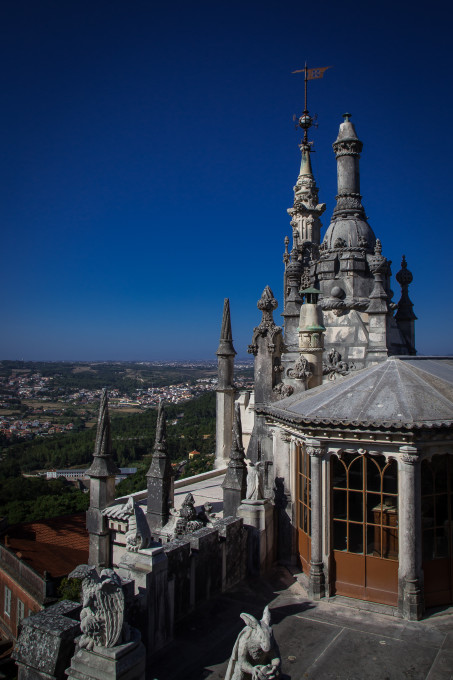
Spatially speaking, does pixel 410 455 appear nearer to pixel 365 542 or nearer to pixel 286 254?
pixel 365 542

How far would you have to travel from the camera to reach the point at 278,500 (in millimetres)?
10547

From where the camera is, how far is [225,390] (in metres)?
22.7

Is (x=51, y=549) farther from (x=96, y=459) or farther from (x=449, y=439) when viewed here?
(x=449, y=439)

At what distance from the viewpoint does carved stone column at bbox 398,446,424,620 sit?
8.01 meters

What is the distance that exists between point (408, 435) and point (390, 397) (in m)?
0.98

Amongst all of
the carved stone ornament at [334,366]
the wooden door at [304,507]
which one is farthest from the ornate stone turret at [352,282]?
the wooden door at [304,507]

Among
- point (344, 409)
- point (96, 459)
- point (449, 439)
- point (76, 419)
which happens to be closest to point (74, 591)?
point (96, 459)

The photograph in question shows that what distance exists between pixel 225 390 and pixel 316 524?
1390cm

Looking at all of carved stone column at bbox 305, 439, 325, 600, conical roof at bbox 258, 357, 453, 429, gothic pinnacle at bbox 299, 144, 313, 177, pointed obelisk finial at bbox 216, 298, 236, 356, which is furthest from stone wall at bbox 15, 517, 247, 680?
gothic pinnacle at bbox 299, 144, 313, 177

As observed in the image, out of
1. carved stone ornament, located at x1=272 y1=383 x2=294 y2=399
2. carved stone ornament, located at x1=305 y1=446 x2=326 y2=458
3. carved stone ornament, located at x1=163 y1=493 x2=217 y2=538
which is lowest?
carved stone ornament, located at x1=163 y1=493 x2=217 y2=538

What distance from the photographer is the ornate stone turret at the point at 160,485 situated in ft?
50.8

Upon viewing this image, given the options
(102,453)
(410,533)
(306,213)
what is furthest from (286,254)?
(410,533)

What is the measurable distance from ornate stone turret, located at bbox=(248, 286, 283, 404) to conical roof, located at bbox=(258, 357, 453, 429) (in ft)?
12.3

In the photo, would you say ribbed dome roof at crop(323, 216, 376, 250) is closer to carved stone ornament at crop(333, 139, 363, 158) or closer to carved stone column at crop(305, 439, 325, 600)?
carved stone ornament at crop(333, 139, 363, 158)
